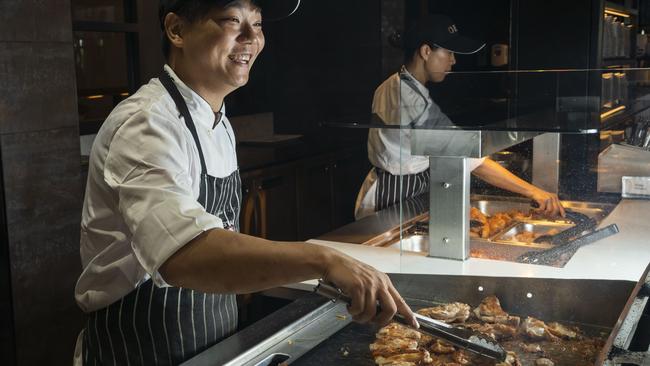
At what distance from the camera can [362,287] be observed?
1206 mm

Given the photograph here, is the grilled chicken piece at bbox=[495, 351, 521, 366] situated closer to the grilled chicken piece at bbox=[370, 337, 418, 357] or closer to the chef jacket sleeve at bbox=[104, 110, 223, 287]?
the grilled chicken piece at bbox=[370, 337, 418, 357]

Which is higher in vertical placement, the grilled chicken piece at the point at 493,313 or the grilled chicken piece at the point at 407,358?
the grilled chicken piece at the point at 493,313

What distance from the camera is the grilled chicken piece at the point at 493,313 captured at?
6.34ft

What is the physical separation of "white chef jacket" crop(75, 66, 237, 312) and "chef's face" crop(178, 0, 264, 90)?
9 cm

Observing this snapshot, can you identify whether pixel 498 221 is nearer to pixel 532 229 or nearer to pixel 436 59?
pixel 532 229

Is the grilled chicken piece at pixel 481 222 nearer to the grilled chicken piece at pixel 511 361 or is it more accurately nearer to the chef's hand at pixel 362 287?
the grilled chicken piece at pixel 511 361

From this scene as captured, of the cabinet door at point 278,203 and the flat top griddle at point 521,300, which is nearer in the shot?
the flat top griddle at point 521,300

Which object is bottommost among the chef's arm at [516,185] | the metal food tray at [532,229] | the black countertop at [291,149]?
the metal food tray at [532,229]

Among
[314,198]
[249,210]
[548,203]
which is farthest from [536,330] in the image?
[314,198]

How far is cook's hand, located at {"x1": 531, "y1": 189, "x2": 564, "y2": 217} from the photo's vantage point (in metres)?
2.61

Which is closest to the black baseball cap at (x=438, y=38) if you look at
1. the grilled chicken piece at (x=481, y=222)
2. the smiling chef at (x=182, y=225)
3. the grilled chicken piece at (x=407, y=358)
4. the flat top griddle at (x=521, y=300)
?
the grilled chicken piece at (x=481, y=222)

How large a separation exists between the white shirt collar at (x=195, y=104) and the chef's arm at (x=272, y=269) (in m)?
0.52

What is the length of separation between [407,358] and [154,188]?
0.74 meters

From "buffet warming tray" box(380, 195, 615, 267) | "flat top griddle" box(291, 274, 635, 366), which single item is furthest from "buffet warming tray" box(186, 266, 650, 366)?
"buffet warming tray" box(380, 195, 615, 267)
